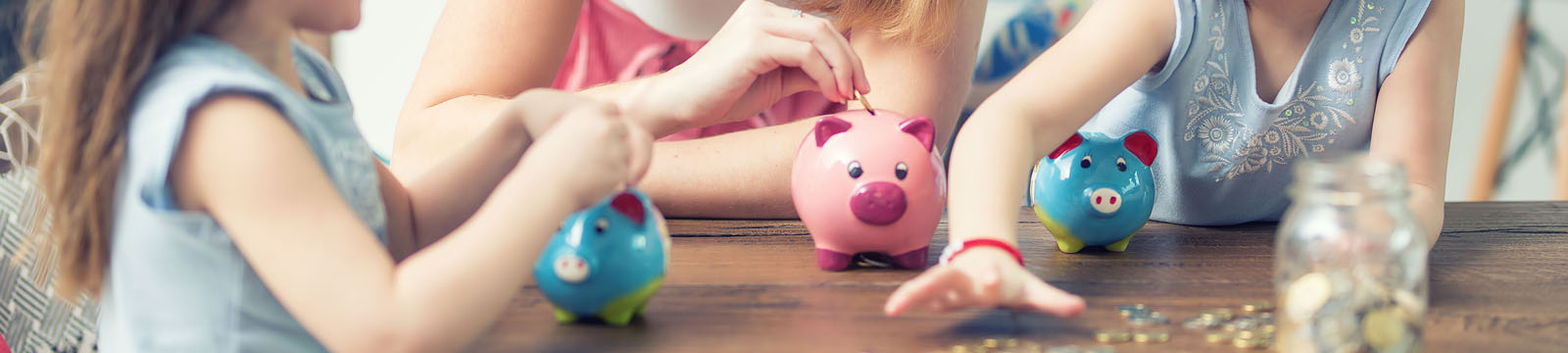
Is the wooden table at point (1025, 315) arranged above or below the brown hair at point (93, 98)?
below

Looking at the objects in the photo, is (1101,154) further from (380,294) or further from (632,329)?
(380,294)

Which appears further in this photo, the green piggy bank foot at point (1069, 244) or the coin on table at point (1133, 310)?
the green piggy bank foot at point (1069, 244)

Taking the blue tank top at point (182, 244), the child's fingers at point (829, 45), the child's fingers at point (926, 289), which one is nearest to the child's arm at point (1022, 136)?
the child's fingers at point (926, 289)

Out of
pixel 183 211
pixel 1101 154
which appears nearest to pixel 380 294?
pixel 183 211

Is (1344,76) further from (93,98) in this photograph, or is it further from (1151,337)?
(93,98)

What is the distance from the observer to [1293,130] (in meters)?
1.13

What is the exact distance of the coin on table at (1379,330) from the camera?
1.98 feet

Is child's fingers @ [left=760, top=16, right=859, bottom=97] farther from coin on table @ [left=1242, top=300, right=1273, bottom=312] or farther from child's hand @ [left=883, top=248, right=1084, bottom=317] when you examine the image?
coin on table @ [left=1242, top=300, right=1273, bottom=312]

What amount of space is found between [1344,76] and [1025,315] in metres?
0.54

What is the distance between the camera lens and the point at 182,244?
1.97 ft

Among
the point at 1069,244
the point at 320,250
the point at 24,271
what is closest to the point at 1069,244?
the point at 1069,244

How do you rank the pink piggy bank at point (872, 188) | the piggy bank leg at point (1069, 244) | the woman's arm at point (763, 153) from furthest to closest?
the woman's arm at point (763, 153), the piggy bank leg at point (1069, 244), the pink piggy bank at point (872, 188)

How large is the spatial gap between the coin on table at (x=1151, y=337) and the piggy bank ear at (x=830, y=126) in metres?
0.31

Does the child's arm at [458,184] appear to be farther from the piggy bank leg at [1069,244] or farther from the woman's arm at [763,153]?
the piggy bank leg at [1069,244]
